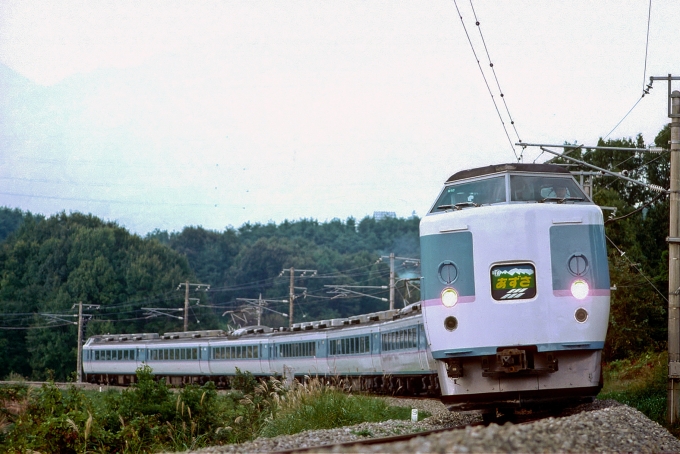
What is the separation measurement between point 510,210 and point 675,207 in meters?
5.18

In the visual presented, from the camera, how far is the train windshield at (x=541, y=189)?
40.9ft

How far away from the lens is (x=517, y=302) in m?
11.6

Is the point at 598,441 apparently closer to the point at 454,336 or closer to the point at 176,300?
the point at 454,336

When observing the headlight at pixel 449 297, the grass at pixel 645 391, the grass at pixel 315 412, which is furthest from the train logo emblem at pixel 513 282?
the grass at pixel 645 391

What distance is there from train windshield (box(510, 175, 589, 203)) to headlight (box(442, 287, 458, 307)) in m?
1.54

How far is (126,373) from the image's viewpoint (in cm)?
4791

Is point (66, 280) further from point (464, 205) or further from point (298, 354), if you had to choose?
point (464, 205)

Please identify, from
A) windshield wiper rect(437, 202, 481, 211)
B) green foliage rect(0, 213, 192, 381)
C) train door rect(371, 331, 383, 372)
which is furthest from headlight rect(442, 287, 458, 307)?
green foliage rect(0, 213, 192, 381)

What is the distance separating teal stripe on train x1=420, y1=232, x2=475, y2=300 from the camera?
11844mm

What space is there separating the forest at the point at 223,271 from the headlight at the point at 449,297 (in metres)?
20.2

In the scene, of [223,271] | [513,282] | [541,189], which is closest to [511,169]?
[541,189]

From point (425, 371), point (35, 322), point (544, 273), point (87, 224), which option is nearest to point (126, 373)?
point (35, 322)

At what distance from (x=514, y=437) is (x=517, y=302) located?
4.05m

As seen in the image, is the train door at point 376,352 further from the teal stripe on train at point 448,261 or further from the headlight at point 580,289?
the headlight at point 580,289
